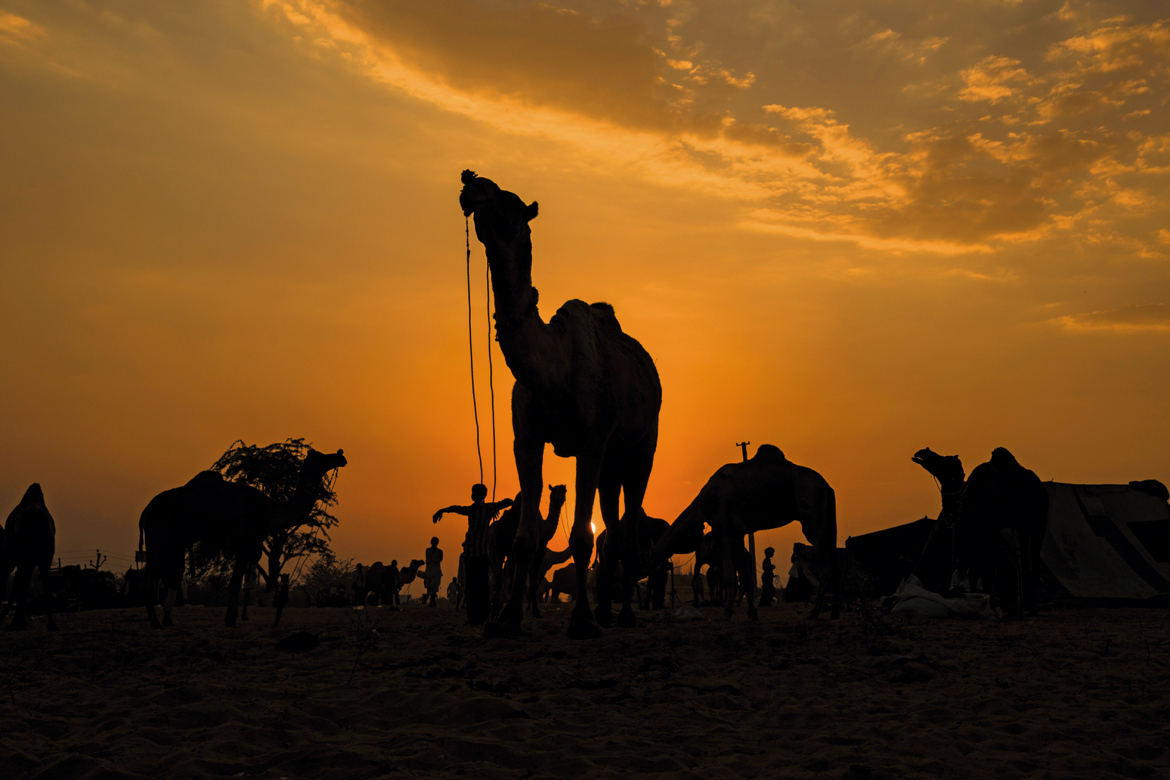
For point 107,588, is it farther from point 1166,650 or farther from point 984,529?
point 1166,650

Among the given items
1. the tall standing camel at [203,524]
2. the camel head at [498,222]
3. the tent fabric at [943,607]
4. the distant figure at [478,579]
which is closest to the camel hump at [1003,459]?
the tent fabric at [943,607]

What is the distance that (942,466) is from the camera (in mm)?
13703

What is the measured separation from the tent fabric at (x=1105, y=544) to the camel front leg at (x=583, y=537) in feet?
30.3

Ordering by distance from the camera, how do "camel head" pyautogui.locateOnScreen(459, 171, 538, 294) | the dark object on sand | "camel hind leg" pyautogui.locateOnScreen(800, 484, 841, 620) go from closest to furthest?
1. "camel head" pyautogui.locateOnScreen(459, 171, 538, 294)
2. the dark object on sand
3. "camel hind leg" pyautogui.locateOnScreen(800, 484, 841, 620)

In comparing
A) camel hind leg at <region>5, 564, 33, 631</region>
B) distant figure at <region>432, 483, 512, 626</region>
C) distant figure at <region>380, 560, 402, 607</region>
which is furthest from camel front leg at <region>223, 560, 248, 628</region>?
distant figure at <region>380, 560, 402, 607</region>

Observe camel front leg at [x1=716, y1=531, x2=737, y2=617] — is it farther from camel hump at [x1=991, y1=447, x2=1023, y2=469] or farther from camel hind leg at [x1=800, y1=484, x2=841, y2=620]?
camel hump at [x1=991, y1=447, x2=1023, y2=469]

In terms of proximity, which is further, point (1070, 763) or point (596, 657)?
point (596, 657)

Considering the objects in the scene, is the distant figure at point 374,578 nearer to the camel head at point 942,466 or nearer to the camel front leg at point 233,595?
the camel front leg at point 233,595

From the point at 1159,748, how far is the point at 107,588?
78.9ft

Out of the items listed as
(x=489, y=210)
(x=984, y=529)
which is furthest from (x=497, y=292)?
(x=984, y=529)

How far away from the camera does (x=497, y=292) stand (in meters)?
6.90

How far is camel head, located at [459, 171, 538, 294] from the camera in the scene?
6.60m

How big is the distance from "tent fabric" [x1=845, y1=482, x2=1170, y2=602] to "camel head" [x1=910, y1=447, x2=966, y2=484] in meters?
2.41

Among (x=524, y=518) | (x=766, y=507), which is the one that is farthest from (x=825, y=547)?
(x=524, y=518)
